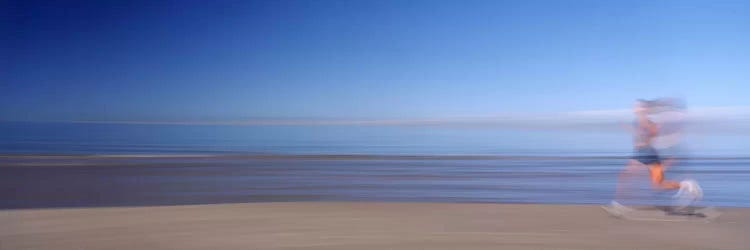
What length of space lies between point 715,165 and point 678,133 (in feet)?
35.2

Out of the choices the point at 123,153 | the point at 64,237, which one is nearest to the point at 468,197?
the point at 64,237

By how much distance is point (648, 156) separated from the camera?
25.4ft

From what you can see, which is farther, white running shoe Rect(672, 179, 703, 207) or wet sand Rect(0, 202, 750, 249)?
white running shoe Rect(672, 179, 703, 207)

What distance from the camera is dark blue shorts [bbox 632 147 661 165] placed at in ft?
25.3

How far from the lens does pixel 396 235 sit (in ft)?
21.0

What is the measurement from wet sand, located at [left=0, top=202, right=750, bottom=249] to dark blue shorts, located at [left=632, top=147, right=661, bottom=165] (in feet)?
2.61

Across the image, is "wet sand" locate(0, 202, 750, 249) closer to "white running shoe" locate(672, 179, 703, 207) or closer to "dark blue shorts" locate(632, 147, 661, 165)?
"white running shoe" locate(672, 179, 703, 207)

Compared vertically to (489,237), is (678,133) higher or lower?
higher

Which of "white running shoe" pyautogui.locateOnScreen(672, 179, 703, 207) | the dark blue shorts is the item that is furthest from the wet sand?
the dark blue shorts

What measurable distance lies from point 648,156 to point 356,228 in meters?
3.55

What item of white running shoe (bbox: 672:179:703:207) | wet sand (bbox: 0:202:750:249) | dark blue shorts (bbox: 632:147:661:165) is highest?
dark blue shorts (bbox: 632:147:661:165)

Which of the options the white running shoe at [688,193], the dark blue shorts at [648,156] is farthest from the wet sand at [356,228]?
the dark blue shorts at [648,156]

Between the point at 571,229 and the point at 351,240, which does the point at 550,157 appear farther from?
the point at 351,240

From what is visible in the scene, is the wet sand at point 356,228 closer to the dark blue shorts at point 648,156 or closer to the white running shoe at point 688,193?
the white running shoe at point 688,193
